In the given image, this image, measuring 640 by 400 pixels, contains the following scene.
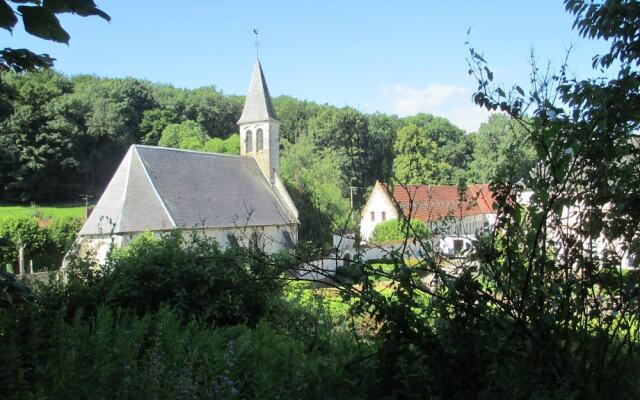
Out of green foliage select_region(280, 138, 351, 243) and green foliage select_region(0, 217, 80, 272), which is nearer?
green foliage select_region(0, 217, 80, 272)

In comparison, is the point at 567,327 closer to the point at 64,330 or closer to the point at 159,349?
the point at 159,349

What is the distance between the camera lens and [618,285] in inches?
119

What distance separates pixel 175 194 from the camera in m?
28.3

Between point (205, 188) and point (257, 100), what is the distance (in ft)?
30.7

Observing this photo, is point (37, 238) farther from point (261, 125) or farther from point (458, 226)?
point (458, 226)

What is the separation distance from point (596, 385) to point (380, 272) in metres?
1.29

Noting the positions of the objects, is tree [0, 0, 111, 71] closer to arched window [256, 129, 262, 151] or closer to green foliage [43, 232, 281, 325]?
green foliage [43, 232, 281, 325]

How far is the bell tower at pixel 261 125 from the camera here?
36438mm

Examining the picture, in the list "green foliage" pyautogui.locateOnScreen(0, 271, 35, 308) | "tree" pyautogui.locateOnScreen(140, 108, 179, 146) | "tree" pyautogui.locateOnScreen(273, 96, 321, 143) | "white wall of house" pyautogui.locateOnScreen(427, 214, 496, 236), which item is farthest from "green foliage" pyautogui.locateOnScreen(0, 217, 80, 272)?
"tree" pyautogui.locateOnScreen(140, 108, 179, 146)

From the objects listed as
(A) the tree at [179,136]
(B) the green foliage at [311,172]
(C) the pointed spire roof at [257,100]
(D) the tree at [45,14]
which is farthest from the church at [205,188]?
(A) the tree at [179,136]

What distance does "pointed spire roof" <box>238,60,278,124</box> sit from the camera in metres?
36.5

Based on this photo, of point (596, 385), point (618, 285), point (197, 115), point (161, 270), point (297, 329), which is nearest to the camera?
point (596, 385)

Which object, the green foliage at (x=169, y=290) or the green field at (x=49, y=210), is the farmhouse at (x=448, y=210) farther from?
the green field at (x=49, y=210)

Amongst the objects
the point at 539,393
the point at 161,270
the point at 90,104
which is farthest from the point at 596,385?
the point at 90,104
